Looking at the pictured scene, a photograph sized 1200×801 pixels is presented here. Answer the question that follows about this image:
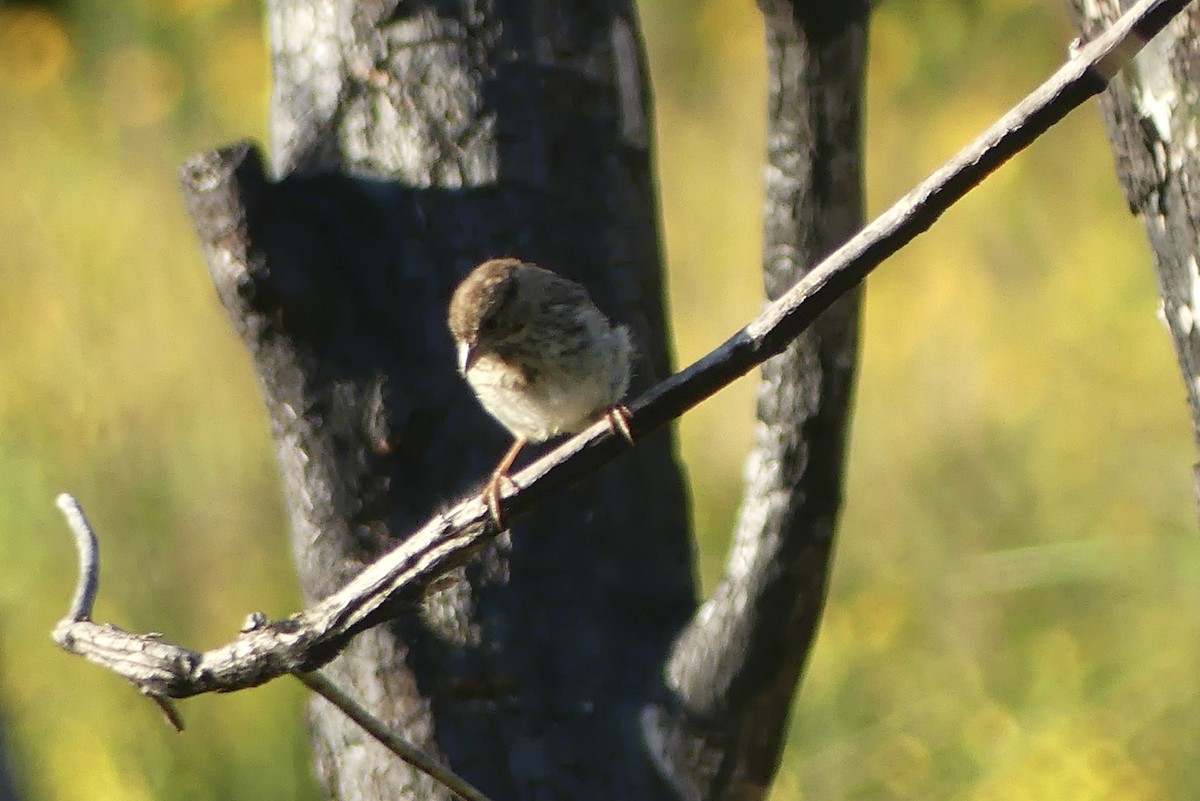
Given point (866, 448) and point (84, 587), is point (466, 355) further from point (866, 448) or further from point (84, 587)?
point (866, 448)

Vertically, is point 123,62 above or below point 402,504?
above

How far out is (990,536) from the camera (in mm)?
4969

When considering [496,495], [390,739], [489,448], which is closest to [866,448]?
[489,448]

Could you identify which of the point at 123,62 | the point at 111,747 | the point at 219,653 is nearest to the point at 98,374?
the point at 111,747

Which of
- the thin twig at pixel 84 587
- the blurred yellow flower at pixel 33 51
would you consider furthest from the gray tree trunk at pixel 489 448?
the blurred yellow flower at pixel 33 51

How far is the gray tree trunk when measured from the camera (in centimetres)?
271

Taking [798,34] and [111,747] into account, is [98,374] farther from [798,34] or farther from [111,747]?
[798,34]

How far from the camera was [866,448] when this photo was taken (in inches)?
211

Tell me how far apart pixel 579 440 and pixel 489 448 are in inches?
28.3

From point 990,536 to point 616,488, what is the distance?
A: 96.4 inches

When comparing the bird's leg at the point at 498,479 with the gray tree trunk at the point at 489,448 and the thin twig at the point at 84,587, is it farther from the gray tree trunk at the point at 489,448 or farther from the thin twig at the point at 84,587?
the thin twig at the point at 84,587

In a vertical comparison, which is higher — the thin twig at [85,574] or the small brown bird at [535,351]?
the small brown bird at [535,351]

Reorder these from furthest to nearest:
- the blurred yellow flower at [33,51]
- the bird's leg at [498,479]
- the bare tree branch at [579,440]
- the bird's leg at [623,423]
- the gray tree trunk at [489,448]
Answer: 1. the blurred yellow flower at [33,51]
2. the gray tree trunk at [489,448]
3. the bird's leg at [498,479]
4. the bird's leg at [623,423]
5. the bare tree branch at [579,440]

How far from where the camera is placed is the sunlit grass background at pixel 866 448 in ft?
15.1
